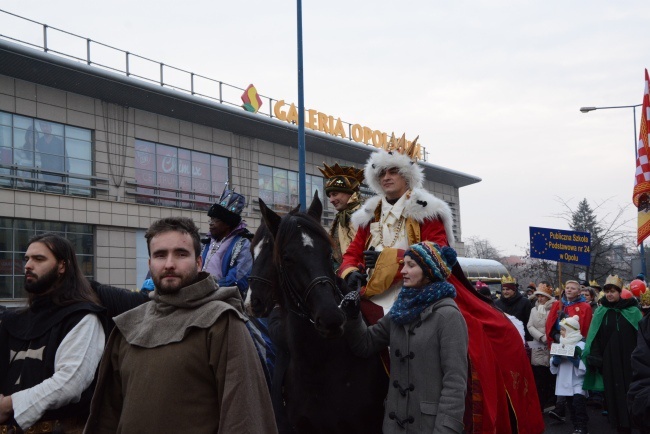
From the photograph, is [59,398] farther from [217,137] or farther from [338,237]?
[217,137]

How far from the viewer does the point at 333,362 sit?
4.88 metres

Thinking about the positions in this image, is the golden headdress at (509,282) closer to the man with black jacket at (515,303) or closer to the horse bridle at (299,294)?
the man with black jacket at (515,303)

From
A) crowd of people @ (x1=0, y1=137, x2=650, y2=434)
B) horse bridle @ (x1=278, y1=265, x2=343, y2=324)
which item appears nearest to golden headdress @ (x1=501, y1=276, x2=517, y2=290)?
crowd of people @ (x1=0, y1=137, x2=650, y2=434)

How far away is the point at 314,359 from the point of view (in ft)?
15.9

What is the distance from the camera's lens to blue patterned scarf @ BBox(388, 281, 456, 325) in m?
4.64

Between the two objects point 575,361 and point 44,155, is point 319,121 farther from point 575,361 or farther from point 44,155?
point 575,361

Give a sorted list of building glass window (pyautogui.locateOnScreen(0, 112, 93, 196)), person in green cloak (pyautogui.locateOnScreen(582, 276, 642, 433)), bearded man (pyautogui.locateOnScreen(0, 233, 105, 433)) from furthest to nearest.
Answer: building glass window (pyautogui.locateOnScreen(0, 112, 93, 196))
person in green cloak (pyautogui.locateOnScreen(582, 276, 642, 433))
bearded man (pyautogui.locateOnScreen(0, 233, 105, 433))

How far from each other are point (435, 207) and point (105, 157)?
2369cm

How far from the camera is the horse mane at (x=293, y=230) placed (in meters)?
4.87

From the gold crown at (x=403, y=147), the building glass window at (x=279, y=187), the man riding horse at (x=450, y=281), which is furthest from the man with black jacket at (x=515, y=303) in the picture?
the building glass window at (x=279, y=187)

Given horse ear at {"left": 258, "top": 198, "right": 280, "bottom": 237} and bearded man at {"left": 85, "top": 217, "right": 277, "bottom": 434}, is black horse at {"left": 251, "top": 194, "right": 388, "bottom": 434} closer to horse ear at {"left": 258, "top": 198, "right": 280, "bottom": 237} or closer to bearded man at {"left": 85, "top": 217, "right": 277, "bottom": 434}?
horse ear at {"left": 258, "top": 198, "right": 280, "bottom": 237}

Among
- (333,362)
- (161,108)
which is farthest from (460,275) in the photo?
(161,108)

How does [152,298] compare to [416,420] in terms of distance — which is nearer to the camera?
[152,298]

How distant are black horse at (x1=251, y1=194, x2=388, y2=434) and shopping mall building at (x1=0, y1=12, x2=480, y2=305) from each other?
21333 mm
